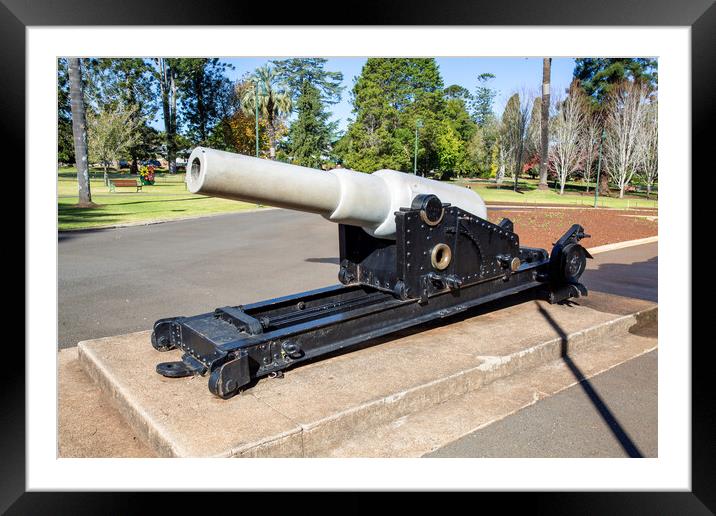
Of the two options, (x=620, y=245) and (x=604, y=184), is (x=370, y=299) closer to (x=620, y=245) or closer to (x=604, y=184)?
(x=620, y=245)

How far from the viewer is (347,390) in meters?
3.26

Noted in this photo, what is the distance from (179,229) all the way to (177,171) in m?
29.3

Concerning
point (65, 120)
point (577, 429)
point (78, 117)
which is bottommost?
point (577, 429)

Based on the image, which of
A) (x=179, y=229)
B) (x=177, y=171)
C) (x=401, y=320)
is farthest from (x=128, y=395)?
(x=177, y=171)

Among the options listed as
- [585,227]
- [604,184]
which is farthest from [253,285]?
[604,184]

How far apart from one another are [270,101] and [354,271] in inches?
1588

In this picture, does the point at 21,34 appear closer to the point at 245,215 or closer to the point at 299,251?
the point at 299,251

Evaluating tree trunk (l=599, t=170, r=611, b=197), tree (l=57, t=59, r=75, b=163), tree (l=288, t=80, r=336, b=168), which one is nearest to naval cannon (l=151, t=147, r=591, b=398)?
tree (l=57, t=59, r=75, b=163)

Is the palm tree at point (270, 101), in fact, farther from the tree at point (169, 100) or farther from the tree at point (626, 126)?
the tree at point (626, 126)

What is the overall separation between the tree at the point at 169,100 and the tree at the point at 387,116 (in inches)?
385

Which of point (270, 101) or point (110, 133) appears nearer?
point (110, 133)

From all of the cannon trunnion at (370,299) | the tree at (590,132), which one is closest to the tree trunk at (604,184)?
the tree at (590,132)

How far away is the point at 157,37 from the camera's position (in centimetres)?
283

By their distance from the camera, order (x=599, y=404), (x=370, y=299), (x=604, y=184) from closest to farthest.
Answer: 1. (x=599, y=404)
2. (x=370, y=299)
3. (x=604, y=184)
